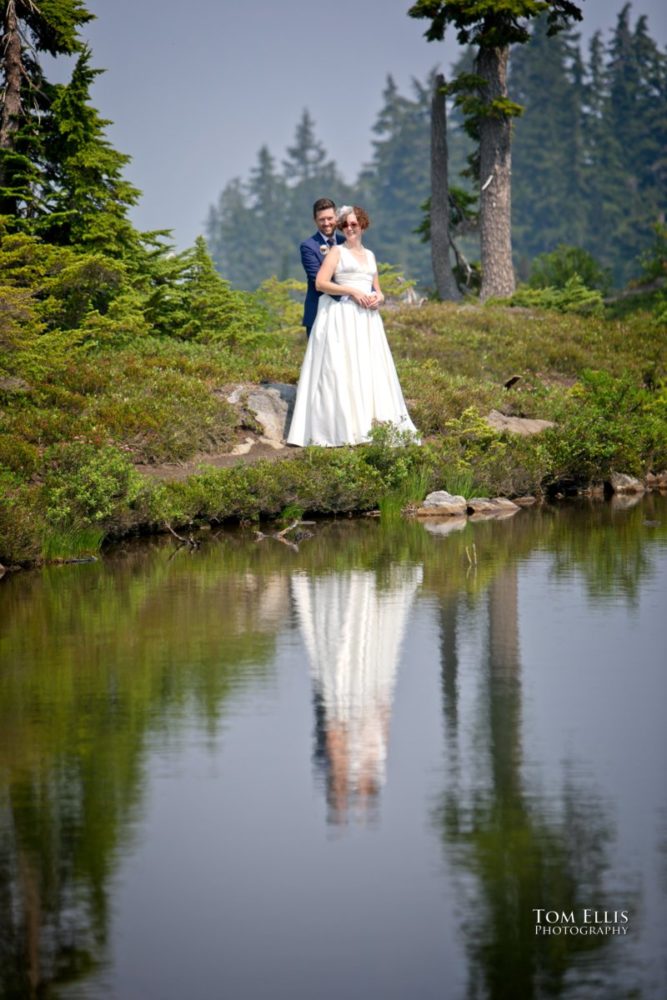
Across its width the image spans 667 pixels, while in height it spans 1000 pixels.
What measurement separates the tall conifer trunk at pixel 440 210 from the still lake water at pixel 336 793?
92.1 ft

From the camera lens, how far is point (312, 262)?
719 inches

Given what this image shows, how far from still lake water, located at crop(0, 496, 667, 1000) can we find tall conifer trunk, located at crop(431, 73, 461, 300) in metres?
28.1

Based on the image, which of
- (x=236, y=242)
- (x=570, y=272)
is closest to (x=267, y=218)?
(x=236, y=242)

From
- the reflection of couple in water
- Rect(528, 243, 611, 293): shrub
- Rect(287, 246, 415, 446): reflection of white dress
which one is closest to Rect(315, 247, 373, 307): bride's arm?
Rect(287, 246, 415, 446): reflection of white dress

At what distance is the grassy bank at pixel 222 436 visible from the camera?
583 inches

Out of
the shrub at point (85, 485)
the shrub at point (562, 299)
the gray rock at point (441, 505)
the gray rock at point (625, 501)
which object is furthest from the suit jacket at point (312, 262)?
the shrub at point (562, 299)

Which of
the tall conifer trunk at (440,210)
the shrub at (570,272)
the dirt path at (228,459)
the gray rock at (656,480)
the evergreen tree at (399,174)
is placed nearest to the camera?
the dirt path at (228,459)

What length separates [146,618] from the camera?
409 inches

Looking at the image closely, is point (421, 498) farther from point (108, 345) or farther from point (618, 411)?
point (108, 345)

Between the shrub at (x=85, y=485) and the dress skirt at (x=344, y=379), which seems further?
the dress skirt at (x=344, y=379)

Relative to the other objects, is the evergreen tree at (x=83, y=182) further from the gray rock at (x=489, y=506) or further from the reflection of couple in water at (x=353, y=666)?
the reflection of couple in water at (x=353, y=666)

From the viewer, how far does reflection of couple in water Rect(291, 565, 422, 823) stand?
6.47m

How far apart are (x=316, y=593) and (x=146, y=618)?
4.92 ft

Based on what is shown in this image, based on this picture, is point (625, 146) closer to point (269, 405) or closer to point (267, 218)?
point (267, 218)
